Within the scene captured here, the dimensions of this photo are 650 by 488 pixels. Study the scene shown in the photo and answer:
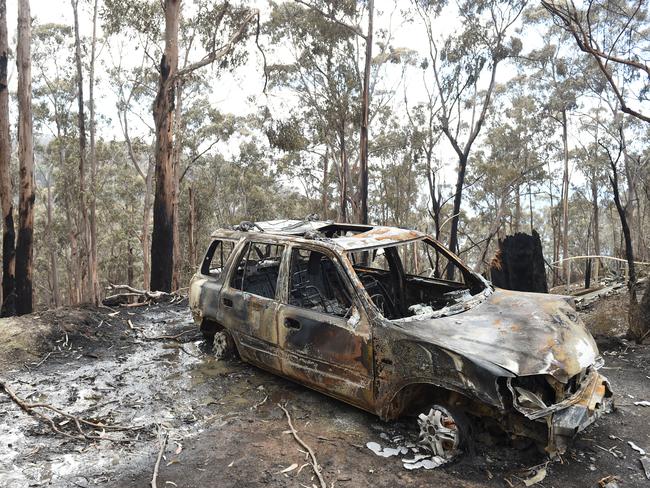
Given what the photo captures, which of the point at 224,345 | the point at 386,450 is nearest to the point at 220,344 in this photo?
the point at 224,345

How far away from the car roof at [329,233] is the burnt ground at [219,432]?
147 centimetres

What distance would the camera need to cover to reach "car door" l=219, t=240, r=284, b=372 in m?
4.84

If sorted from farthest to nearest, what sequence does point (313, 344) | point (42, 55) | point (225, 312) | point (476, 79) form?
point (42, 55) < point (476, 79) < point (225, 312) < point (313, 344)

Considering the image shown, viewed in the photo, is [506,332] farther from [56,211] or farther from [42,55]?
[56,211]

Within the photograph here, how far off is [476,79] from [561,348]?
1658 cm

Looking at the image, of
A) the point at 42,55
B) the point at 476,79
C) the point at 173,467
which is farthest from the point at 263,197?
the point at 173,467

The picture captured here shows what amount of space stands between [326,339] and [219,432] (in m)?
1.16

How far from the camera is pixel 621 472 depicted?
11.5 ft

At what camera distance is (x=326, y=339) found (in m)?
4.25

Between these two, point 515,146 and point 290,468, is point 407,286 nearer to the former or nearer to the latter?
point 290,468

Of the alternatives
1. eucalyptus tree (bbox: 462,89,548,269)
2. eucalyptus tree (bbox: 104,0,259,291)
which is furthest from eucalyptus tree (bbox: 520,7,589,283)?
eucalyptus tree (bbox: 104,0,259,291)

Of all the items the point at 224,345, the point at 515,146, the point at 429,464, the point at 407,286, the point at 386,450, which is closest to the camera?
the point at 429,464

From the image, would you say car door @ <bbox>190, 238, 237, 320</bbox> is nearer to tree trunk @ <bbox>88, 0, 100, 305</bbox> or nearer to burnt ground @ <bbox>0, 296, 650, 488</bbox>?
burnt ground @ <bbox>0, 296, 650, 488</bbox>

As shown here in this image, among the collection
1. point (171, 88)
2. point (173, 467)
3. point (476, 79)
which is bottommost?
point (173, 467)
